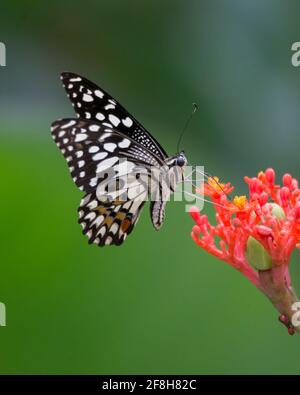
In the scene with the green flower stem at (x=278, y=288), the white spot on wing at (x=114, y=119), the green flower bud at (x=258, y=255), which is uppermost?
the white spot on wing at (x=114, y=119)

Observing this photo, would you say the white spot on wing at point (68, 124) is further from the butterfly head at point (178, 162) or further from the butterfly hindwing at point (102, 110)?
the butterfly head at point (178, 162)

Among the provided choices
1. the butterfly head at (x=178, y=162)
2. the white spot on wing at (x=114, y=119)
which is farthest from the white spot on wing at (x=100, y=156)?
the butterfly head at (x=178, y=162)

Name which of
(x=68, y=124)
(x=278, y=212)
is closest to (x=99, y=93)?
(x=68, y=124)

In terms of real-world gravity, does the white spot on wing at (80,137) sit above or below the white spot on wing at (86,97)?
below

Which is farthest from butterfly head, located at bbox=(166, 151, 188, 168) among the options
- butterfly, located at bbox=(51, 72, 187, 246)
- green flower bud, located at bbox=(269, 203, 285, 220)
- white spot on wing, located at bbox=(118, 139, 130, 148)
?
green flower bud, located at bbox=(269, 203, 285, 220)

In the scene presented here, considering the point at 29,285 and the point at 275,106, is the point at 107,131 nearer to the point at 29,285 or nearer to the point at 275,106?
the point at 29,285

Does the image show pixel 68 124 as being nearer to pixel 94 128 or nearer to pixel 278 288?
pixel 94 128
